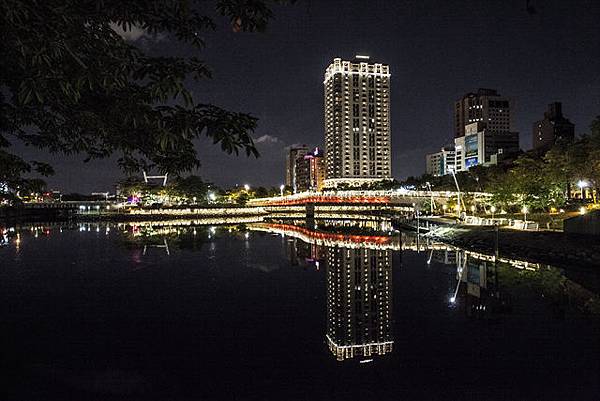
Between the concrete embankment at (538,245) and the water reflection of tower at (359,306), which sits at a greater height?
the concrete embankment at (538,245)

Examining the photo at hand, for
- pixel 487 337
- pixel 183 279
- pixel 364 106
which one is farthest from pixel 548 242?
pixel 364 106

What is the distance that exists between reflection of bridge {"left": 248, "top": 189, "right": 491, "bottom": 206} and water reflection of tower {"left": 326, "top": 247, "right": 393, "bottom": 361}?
46.4 metres

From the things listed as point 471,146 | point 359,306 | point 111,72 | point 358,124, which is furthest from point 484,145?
point 111,72

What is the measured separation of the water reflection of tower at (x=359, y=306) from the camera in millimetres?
12703

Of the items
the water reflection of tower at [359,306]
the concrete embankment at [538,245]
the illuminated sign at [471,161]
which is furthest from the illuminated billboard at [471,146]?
the water reflection of tower at [359,306]

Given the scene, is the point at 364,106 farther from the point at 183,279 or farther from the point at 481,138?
the point at 183,279

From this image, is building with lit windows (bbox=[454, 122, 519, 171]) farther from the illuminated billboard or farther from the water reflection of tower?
the water reflection of tower

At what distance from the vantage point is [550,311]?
16.4m

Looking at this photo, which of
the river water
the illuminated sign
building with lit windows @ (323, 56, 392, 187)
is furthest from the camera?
building with lit windows @ (323, 56, 392, 187)

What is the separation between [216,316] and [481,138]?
6167 inches

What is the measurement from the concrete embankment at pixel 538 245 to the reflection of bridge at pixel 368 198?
28762 millimetres

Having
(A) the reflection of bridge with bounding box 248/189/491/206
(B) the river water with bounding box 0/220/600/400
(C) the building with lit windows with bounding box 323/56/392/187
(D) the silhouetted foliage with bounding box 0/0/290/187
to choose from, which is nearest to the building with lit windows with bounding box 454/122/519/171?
(C) the building with lit windows with bounding box 323/56/392/187

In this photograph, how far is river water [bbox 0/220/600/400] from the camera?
9812 millimetres

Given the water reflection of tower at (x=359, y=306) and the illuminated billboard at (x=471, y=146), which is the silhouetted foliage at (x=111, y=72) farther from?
the illuminated billboard at (x=471, y=146)
